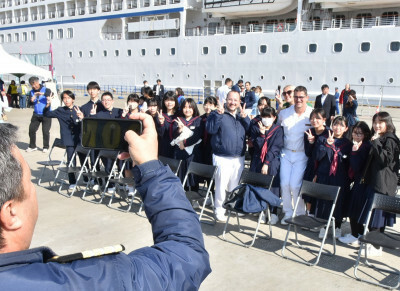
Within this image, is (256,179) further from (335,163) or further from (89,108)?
(89,108)

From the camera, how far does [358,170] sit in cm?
443

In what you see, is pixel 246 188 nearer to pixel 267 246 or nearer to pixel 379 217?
pixel 267 246

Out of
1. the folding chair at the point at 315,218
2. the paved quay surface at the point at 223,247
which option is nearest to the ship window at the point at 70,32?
the paved quay surface at the point at 223,247

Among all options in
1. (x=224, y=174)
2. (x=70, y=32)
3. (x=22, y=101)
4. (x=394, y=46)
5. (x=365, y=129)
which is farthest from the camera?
(x=70, y=32)

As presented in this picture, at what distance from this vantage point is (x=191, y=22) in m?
25.7

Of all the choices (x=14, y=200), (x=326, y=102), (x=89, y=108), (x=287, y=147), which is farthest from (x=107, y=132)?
(x=326, y=102)

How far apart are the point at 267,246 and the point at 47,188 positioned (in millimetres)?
4282

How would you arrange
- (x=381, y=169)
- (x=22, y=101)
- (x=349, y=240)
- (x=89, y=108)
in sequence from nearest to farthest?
1. (x=381, y=169)
2. (x=349, y=240)
3. (x=89, y=108)
4. (x=22, y=101)

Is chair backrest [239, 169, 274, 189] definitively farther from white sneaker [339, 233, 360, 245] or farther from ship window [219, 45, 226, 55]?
ship window [219, 45, 226, 55]

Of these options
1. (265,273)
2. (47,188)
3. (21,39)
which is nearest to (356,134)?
(265,273)

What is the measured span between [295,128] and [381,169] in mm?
1269

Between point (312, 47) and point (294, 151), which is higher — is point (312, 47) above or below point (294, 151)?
above

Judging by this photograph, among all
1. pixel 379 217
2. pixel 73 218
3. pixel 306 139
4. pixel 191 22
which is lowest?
pixel 73 218

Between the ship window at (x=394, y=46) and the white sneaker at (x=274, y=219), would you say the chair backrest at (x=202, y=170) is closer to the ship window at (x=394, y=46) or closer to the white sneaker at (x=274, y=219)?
the white sneaker at (x=274, y=219)
